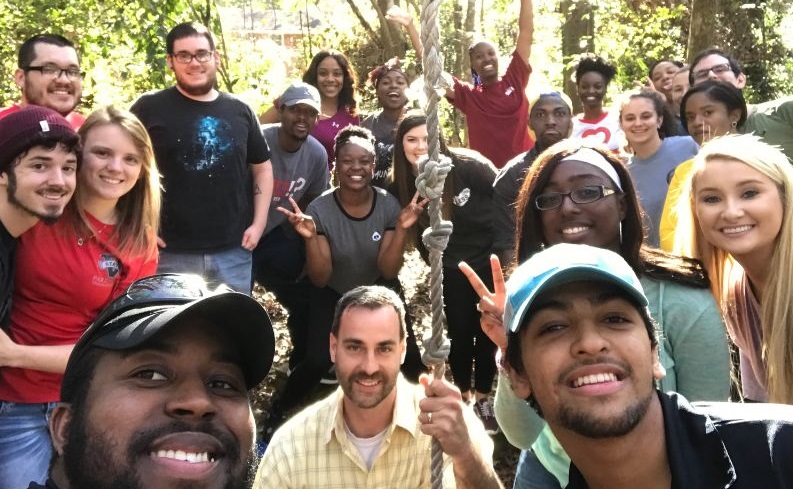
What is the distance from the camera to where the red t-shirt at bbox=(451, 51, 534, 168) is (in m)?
6.04

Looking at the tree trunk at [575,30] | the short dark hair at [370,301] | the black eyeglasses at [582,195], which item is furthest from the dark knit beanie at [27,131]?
the tree trunk at [575,30]

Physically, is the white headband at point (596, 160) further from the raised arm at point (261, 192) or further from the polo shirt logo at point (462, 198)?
the raised arm at point (261, 192)

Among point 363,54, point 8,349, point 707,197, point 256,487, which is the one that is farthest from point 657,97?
point 363,54

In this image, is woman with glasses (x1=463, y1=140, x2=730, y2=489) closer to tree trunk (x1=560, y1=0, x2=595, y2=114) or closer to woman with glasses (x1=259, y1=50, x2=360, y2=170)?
woman with glasses (x1=259, y1=50, x2=360, y2=170)

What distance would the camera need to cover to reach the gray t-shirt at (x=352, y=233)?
497 centimetres

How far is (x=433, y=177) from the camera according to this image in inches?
91.7

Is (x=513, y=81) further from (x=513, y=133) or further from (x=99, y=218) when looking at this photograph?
(x=99, y=218)

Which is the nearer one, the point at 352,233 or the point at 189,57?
the point at 189,57

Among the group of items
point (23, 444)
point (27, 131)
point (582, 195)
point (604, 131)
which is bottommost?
point (23, 444)

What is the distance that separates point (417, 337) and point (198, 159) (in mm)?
3061

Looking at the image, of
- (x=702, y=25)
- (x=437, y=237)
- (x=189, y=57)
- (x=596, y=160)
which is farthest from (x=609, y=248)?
(x=702, y=25)

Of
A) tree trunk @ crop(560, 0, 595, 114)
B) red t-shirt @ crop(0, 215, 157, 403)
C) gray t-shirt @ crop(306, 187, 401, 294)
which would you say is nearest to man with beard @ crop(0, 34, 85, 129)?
red t-shirt @ crop(0, 215, 157, 403)

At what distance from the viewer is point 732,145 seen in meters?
2.86

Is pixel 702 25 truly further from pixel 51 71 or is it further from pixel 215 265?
pixel 51 71
